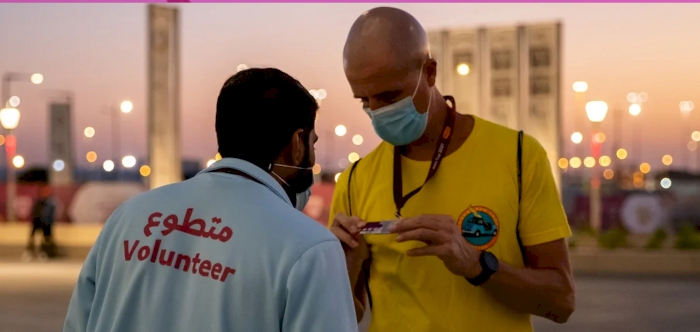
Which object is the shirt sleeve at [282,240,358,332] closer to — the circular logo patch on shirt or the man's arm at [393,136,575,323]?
the man's arm at [393,136,575,323]

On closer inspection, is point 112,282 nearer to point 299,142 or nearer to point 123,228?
point 123,228

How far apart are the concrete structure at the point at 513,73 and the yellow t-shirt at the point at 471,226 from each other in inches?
648

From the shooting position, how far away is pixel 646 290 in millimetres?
17500

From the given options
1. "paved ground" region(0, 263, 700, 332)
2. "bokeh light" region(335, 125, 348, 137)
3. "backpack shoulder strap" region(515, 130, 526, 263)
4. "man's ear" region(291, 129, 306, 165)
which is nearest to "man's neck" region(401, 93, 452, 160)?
"backpack shoulder strap" region(515, 130, 526, 263)

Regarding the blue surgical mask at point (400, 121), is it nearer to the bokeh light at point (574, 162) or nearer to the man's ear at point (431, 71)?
the man's ear at point (431, 71)

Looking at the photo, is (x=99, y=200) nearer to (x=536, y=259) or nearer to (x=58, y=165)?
(x=58, y=165)

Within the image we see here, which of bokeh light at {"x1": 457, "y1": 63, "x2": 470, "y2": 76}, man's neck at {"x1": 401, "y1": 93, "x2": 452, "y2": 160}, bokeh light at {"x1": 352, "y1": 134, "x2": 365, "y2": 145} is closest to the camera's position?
man's neck at {"x1": 401, "y1": 93, "x2": 452, "y2": 160}

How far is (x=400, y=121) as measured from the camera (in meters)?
2.91

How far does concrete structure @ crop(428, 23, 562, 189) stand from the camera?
19172 mm

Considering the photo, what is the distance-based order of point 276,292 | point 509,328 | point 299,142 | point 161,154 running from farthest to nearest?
point 161,154 → point 509,328 → point 299,142 → point 276,292

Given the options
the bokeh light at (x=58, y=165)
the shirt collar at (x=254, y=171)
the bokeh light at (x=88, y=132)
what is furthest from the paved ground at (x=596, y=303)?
the bokeh light at (x=88, y=132)

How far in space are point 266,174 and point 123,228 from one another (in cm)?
35

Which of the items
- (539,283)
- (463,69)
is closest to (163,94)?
(463,69)

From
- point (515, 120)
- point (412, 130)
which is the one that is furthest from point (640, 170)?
point (412, 130)
